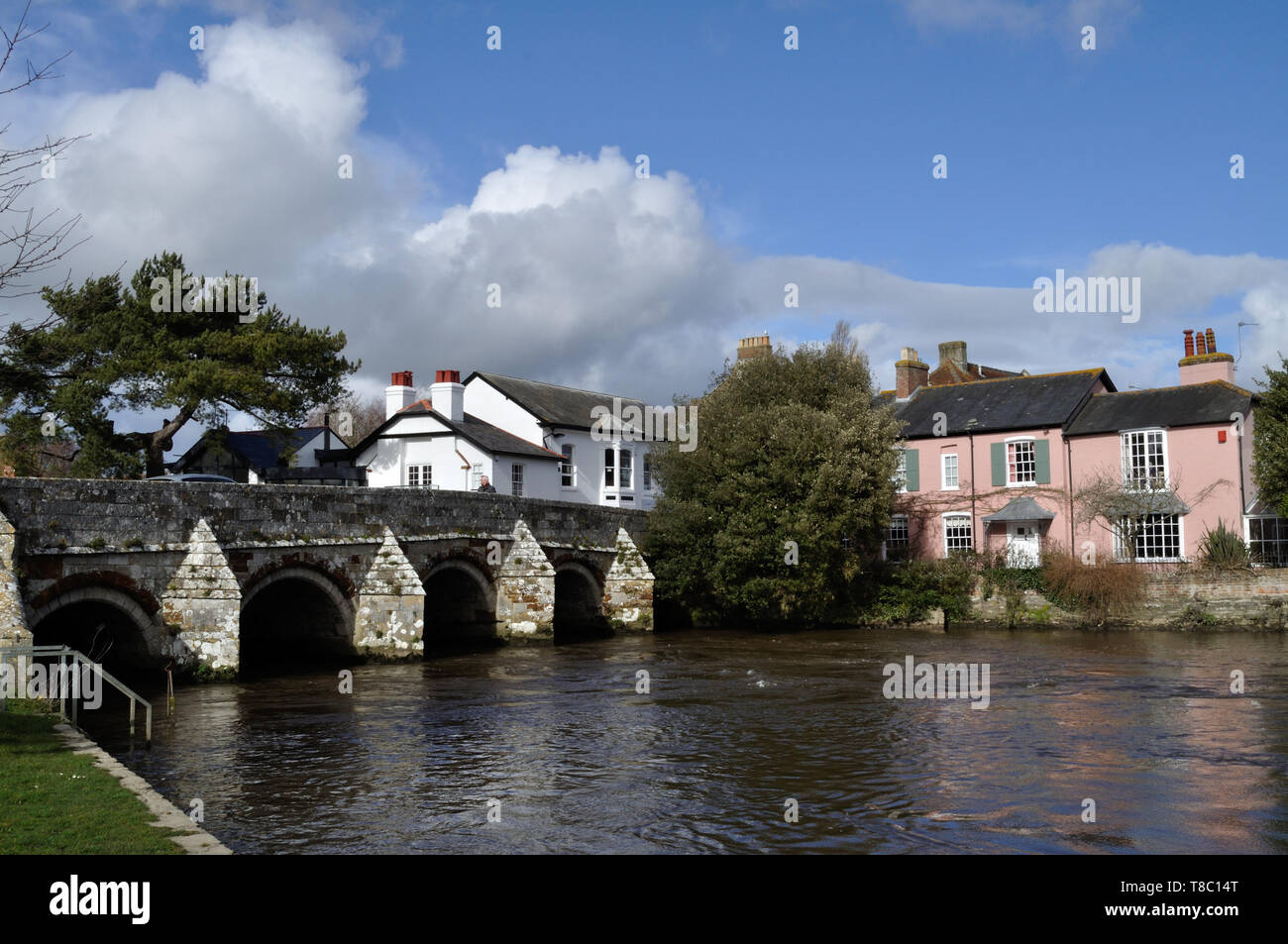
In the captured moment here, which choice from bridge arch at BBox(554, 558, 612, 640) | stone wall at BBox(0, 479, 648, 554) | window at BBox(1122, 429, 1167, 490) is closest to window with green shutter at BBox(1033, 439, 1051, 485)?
window at BBox(1122, 429, 1167, 490)

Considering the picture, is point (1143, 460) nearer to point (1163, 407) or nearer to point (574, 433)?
point (1163, 407)

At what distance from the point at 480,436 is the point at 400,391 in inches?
190

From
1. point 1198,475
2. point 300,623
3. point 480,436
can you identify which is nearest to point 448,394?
point 480,436

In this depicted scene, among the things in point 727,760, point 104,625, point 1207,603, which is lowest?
point 727,760

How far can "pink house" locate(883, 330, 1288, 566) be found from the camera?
36.8 meters

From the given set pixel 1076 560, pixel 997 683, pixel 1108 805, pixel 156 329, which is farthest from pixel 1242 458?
pixel 156 329

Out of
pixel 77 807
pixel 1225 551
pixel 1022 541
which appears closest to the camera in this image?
pixel 77 807

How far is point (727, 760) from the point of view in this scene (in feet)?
48.9

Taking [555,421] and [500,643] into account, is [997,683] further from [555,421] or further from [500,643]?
[555,421]

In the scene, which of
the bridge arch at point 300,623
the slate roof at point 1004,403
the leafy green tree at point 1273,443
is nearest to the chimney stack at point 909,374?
the slate roof at point 1004,403

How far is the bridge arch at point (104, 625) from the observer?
1973 cm

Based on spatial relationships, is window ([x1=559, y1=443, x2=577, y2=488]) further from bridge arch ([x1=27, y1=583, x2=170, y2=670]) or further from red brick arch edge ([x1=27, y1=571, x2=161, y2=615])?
red brick arch edge ([x1=27, y1=571, x2=161, y2=615])
